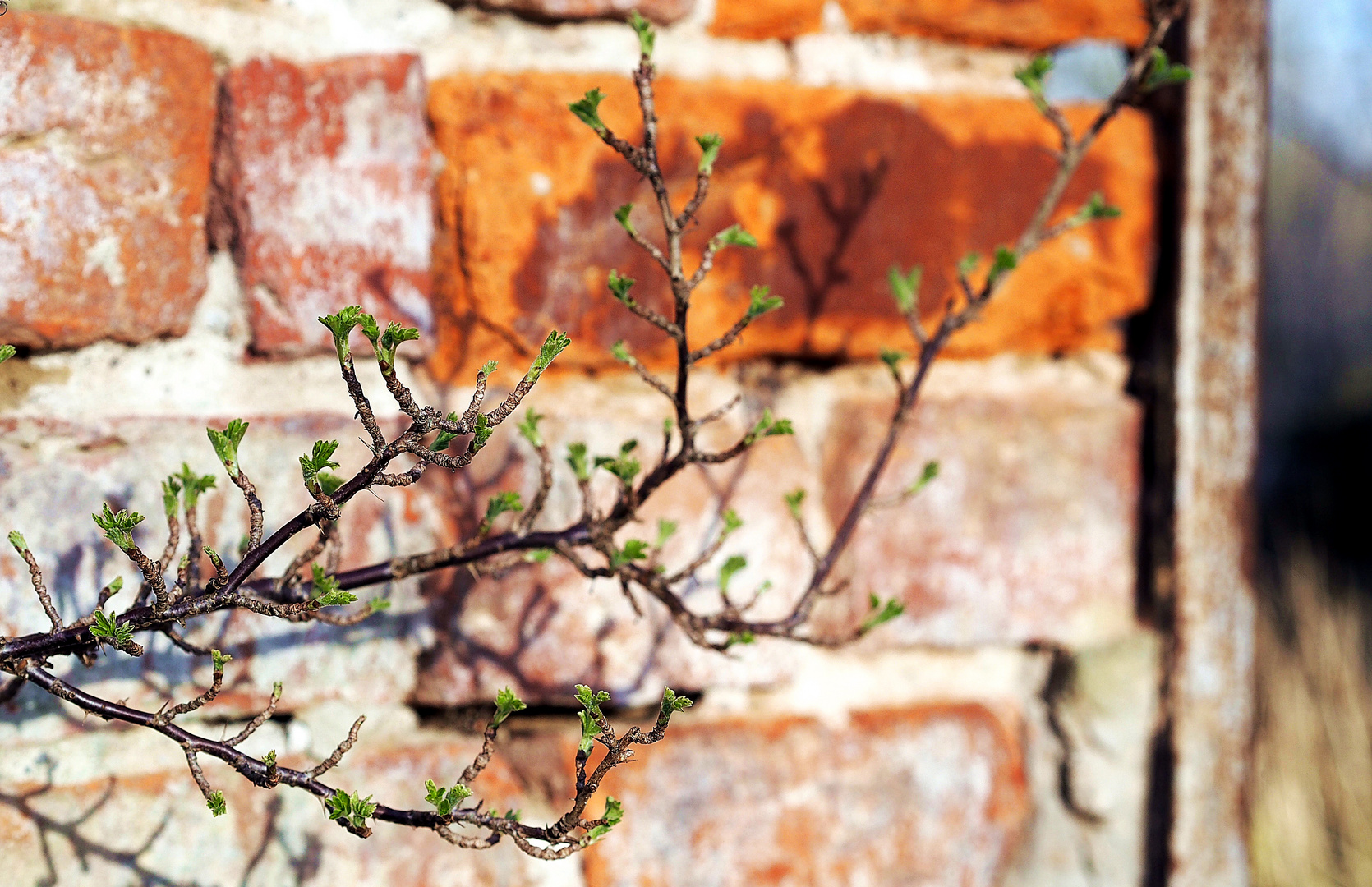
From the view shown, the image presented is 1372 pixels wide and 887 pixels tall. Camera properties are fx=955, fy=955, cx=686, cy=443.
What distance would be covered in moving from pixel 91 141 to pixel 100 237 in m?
0.05

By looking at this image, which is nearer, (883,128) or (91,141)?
(91,141)

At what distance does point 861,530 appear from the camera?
69cm

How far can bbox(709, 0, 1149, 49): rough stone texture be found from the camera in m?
0.67

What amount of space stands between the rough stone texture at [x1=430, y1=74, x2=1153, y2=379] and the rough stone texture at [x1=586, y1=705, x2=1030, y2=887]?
0.90 ft

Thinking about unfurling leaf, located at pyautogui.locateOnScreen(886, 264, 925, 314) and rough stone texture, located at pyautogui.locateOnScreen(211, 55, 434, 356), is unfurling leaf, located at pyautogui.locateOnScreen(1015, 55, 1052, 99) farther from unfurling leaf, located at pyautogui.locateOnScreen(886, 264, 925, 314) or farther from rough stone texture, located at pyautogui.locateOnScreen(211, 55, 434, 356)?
rough stone texture, located at pyautogui.locateOnScreen(211, 55, 434, 356)

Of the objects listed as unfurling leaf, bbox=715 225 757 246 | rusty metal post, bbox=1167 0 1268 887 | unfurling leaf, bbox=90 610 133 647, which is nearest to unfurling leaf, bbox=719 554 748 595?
unfurling leaf, bbox=715 225 757 246

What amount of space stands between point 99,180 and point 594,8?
0.32 metres

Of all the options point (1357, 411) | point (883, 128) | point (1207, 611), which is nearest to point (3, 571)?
point (883, 128)

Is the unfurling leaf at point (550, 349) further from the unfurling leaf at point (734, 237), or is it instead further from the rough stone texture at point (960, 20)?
the rough stone texture at point (960, 20)

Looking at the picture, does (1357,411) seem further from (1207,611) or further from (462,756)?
(462,756)

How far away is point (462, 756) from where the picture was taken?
61 centimetres

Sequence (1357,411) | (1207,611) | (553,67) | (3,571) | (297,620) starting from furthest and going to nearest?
1. (1357,411)
2. (1207,611)
3. (553,67)
4. (3,571)
5. (297,620)

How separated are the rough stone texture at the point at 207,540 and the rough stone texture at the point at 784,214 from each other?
4.1 inches

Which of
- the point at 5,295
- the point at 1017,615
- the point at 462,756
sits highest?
the point at 5,295
